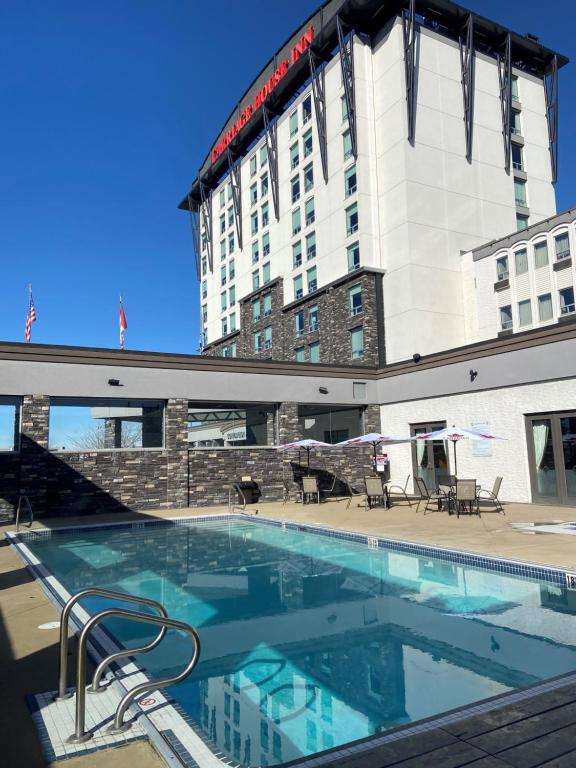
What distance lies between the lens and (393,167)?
2773 cm

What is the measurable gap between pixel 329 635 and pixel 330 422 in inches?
577

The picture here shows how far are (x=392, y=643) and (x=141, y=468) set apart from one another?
1257 cm

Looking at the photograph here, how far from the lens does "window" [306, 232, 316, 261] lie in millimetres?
32469

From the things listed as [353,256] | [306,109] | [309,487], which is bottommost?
[309,487]

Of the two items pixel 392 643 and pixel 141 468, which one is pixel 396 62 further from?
pixel 392 643

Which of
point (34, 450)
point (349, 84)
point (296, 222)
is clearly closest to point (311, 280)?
point (296, 222)

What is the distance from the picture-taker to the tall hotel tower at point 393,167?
89.0 feet

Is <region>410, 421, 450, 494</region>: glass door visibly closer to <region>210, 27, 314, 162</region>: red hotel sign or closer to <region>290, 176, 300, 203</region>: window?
<region>290, 176, 300, 203</region>: window

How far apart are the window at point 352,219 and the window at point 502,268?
758 cm

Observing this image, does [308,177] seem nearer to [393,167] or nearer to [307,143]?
[307,143]

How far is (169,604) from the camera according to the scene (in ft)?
24.3

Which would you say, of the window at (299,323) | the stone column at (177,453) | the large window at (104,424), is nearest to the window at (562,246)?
the window at (299,323)

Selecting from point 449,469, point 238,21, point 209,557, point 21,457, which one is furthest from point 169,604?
point 238,21

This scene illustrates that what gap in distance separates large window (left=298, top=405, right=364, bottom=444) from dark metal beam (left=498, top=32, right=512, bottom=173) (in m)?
19.3
